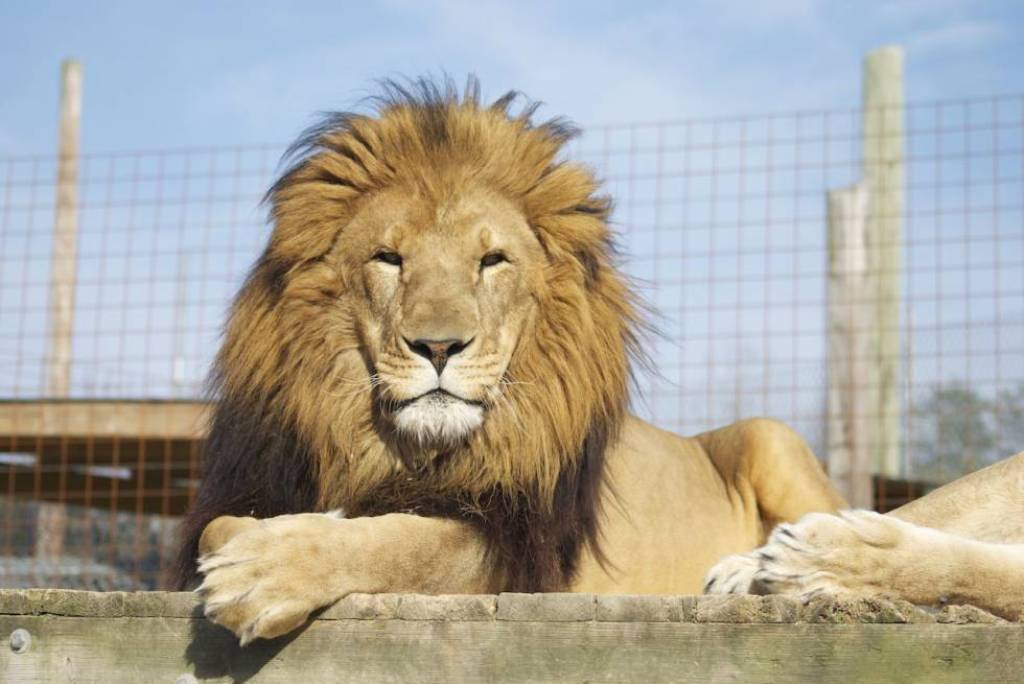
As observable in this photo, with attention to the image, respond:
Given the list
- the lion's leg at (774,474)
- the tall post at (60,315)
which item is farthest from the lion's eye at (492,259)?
the tall post at (60,315)

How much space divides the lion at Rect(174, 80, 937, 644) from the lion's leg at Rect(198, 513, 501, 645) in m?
0.01

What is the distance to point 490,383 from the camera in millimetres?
2875

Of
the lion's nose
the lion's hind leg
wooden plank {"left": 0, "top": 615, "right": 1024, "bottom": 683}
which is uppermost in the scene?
the lion's nose

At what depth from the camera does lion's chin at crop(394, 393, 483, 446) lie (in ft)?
9.16

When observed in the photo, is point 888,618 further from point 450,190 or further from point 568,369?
point 450,190

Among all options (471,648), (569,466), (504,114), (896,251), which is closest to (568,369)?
(569,466)

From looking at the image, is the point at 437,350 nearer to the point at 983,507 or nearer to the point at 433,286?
the point at 433,286

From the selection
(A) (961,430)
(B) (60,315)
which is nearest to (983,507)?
(A) (961,430)

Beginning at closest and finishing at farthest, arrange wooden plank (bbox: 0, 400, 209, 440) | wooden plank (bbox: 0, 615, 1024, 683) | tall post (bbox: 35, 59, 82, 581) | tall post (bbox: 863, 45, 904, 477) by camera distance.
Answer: wooden plank (bbox: 0, 615, 1024, 683)
wooden plank (bbox: 0, 400, 209, 440)
tall post (bbox: 863, 45, 904, 477)
tall post (bbox: 35, 59, 82, 581)

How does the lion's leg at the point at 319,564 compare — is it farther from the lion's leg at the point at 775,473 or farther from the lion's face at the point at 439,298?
the lion's leg at the point at 775,473

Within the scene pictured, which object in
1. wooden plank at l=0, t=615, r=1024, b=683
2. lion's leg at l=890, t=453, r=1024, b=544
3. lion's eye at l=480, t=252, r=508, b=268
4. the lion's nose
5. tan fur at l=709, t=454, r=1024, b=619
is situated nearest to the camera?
wooden plank at l=0, t=615, r=1024, b=683


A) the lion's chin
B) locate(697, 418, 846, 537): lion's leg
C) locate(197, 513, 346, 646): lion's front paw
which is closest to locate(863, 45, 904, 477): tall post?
locate(697, 418, 846, 537): lion's leg

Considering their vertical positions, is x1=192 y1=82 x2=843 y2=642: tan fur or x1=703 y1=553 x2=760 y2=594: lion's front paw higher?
x1=192 y1=82 x2=843 y2=642: tan fur

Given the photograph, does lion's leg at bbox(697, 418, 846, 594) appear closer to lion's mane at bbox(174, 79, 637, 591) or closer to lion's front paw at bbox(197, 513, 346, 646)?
lion's mane at bbox(174, 79, 637, 591)
